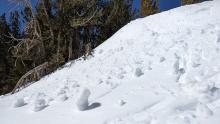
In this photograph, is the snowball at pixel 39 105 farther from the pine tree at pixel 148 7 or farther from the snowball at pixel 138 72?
the pine tree at pixel 148 7

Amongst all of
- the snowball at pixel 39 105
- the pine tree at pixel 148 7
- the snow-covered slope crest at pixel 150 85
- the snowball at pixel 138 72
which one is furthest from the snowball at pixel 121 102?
the pine tree at pixel 148 7

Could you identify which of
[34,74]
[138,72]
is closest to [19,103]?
[138,72]

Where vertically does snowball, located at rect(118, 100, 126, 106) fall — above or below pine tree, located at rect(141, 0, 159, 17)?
above

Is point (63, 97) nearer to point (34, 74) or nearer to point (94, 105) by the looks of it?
point (94, 105)

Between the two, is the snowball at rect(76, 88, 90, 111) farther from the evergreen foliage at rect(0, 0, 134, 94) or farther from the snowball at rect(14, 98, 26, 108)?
the evergreen foliage at rect(0, 0, 134, 94)

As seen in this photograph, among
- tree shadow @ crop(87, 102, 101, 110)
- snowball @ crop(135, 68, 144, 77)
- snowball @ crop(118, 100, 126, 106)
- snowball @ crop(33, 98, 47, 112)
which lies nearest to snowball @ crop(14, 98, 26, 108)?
snowball @ crop(33, 98, 47, 112)

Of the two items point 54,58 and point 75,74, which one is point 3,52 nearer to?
point 54,58

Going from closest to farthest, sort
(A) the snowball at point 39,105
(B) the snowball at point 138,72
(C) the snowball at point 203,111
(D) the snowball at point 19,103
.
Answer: (C) the snowball at point 203,111 → (A) the snowball at point 39,105 → (B) the snowball at point 138,72 → (D) the snowball at point 19,103

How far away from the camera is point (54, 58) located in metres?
18.0

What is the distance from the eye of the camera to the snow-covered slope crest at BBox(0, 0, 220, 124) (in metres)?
5.51

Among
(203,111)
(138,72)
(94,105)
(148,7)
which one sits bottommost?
(148,7)

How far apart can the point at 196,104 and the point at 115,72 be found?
3.35m

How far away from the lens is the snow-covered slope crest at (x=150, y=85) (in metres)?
5.51

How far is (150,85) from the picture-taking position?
22.5ft
